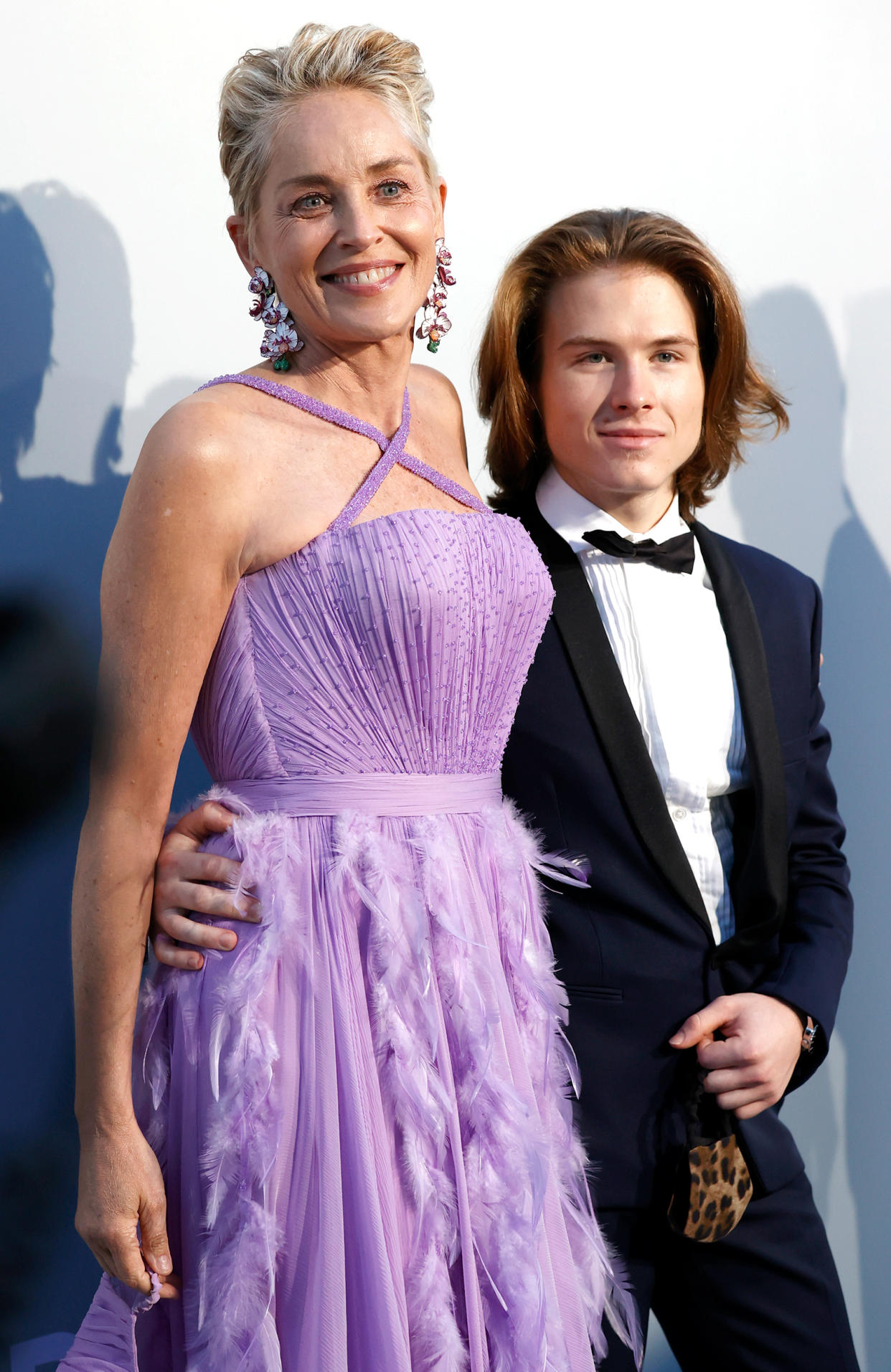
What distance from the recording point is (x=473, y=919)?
1.30 m

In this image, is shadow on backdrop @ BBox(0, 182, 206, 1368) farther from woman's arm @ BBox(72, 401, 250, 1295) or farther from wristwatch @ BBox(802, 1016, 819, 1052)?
wristwatch @ BBox(802, 1016, 819, 1052)

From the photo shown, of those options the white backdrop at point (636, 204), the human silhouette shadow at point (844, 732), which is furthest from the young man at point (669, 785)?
the human silhouette shadow at point (844, 732)

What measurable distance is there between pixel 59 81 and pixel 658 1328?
2.07 metres

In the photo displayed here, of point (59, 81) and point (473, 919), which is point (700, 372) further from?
point (59, 81)

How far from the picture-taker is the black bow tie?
159 centimetres

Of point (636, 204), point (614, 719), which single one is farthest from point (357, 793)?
point (636, 204)

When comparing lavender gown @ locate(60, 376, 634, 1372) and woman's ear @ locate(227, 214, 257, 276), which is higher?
woman's ear @ locate(227, 214, 257, 276)

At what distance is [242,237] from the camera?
1.41 meters

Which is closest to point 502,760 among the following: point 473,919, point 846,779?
point 473,919

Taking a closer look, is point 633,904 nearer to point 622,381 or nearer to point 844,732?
point 622,381

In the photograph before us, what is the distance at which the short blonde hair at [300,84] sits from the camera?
1339 millimetres

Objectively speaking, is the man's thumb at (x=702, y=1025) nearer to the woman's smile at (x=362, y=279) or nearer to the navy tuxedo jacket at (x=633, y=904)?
the navy tuxedo jacket at (x=633, y=904)

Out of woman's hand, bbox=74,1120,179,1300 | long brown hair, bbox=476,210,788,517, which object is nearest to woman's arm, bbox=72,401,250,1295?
woman's hand, bbox=74,1120,179,1300

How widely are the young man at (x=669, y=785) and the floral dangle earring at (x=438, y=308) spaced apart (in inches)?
7.8
